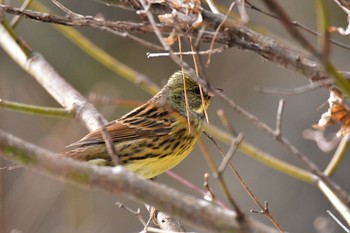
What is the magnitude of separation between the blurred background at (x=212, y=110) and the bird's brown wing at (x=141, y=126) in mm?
1185

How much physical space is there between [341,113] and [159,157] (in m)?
1.89

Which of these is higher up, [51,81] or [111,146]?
[51,81]

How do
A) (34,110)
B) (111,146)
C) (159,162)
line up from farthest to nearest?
(159,162)
(34,110)
(111,146)

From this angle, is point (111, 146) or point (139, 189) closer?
point (139, 189)

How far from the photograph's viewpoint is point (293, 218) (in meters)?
7.01

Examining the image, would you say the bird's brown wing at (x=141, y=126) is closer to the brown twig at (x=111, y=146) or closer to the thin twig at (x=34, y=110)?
the thin twig at (x=34, y=110)

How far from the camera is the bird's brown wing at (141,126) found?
4754 millimetres

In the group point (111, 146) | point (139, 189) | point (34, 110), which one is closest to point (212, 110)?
point (34, 110)

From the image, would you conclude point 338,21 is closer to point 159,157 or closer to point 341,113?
point 159,157

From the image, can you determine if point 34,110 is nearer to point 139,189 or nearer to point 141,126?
point 141,126


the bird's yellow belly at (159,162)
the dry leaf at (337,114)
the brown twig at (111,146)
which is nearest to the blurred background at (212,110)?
the bird's yellow belly at (159,162)

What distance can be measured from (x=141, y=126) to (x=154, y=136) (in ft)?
0.50

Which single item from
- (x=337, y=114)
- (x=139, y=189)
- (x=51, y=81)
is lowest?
(x=139, y=189)

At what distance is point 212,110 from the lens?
8.00 m
